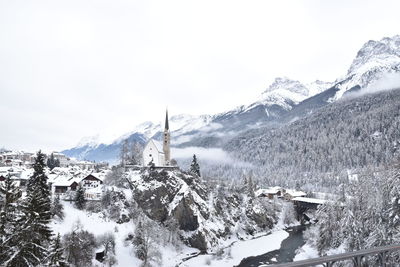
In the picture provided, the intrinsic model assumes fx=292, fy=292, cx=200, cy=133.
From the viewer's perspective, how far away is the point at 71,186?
62969mm

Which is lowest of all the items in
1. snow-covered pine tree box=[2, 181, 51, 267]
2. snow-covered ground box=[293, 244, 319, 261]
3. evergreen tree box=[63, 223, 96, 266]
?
snow-covered ground box=[293, 244, 319, 261]

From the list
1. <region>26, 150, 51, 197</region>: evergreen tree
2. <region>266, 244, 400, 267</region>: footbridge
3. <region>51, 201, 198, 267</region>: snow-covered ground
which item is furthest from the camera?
<region>51, 201, 198, 267</region>: snow-covered ground

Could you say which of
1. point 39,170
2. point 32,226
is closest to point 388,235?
point 32,226

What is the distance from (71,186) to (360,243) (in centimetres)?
5504

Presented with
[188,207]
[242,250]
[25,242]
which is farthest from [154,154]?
[25,242]

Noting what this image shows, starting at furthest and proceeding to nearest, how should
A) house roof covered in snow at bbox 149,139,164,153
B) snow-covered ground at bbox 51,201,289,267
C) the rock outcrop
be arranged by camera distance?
house roof covered in snow at bbox 149,139,164,153
the rock outcrop
snow-covered ground at bbox 51,201,289,267

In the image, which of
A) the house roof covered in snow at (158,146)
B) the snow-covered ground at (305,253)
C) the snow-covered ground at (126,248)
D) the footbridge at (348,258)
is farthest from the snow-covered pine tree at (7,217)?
the house roof covered in snow at (158,146)

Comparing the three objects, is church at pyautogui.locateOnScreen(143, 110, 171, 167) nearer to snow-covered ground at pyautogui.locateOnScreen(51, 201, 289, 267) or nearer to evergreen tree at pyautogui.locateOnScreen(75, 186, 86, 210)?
evergreen tree at pyautogui.locateOnScreen(75, 186, 86, 210)

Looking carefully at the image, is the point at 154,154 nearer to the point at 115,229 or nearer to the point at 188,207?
the point at 188,207

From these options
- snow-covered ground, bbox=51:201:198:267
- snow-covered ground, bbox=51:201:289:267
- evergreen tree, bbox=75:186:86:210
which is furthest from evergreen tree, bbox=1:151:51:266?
evergreen tree, bbox=75:186:86:210

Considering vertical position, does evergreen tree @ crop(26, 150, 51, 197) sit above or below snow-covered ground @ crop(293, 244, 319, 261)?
above

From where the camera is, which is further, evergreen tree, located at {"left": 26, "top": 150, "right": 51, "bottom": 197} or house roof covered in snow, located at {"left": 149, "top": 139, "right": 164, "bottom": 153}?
house roof covered in snow, located at {"left": 149, "top": 139, "right": 164, "bottom": 153}

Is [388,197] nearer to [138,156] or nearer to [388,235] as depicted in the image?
[388,235]

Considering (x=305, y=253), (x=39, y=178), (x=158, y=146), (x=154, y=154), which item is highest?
(x=158, y=146)
